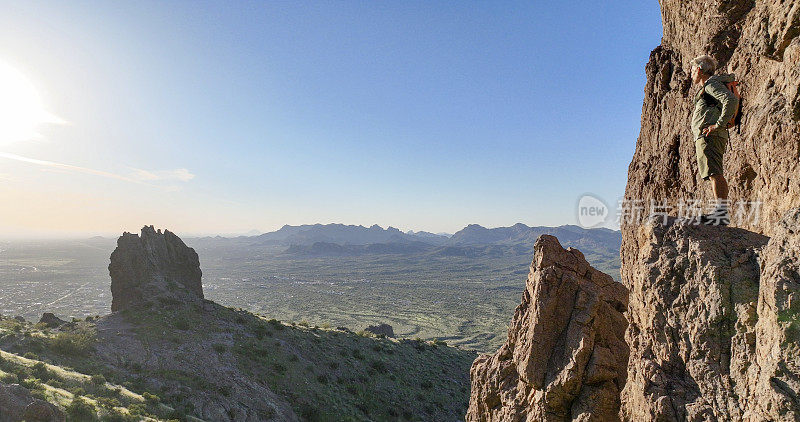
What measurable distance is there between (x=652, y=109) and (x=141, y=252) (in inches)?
1728

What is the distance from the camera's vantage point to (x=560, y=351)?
779 cm

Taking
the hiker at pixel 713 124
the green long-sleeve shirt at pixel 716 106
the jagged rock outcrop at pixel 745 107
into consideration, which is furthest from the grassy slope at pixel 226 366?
the green long-sleeve shirt at pixel 716 106

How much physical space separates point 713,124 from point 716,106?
0.34m

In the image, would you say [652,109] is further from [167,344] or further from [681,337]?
[167,344]

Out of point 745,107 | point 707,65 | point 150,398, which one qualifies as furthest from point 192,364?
point 745,107

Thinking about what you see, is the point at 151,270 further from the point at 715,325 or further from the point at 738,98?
the point at 738,98

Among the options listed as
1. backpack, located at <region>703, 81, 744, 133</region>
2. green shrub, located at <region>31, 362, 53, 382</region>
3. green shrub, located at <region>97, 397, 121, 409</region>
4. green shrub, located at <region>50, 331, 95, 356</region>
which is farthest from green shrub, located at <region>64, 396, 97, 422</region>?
backpack, located at <region>703, 81, 744, 133</region>

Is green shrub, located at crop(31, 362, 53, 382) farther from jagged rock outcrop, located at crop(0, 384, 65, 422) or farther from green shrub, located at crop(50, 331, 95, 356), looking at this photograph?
jagged rock outcrop, located at crop(0, 384, 65, 422)

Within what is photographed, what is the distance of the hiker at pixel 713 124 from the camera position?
17.2 ft

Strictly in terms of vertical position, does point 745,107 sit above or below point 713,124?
above

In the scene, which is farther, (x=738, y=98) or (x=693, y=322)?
(x=738, y=98)

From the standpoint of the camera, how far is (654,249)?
534 centimetres

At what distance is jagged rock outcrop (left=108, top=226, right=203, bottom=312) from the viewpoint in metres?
34.8

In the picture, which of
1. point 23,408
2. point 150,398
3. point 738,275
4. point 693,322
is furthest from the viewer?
point 150,398
